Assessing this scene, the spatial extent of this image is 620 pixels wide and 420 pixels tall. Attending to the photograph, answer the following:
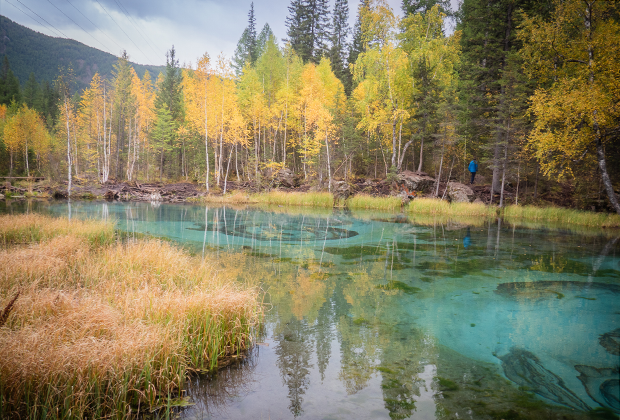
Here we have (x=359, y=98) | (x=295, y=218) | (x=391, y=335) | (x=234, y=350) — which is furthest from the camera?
(x=359, y=98)

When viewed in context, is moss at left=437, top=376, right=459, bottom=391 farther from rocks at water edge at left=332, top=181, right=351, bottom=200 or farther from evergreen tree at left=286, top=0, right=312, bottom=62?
evergreen tree at left=286, top=0, right=312, bottom=62

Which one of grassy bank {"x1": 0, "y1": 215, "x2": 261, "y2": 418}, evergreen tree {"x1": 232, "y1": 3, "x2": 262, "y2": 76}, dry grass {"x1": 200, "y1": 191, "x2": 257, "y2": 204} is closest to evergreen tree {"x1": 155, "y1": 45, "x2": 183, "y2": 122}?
evergreen tree {"x1": 232, "y1": 3, "x2": 262, "y2": 76}

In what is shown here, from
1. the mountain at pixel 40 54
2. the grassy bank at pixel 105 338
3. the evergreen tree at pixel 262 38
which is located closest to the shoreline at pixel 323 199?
the evergreen tree at pixel 262 38

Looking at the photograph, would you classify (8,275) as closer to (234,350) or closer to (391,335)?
(234,350)

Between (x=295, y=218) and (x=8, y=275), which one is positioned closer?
(x=8, y=275)

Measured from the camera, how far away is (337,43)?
42469 millimetres

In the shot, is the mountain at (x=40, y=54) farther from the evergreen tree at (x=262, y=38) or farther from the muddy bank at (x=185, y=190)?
the muddy bank at (x=185, y=190)

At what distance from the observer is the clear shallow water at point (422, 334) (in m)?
3.58

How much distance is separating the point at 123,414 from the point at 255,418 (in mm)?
1221

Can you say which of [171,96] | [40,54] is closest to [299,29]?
[171,96]

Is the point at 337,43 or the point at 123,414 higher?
the point at 337,43

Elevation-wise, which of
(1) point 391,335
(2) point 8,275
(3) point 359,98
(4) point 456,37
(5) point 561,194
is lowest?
(1) point 391,335

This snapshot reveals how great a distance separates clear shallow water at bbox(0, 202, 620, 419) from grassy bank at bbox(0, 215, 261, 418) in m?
0.46

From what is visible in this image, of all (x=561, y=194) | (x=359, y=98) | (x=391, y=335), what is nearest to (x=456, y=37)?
(x=359, y=98)
